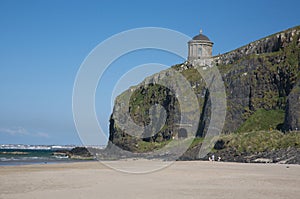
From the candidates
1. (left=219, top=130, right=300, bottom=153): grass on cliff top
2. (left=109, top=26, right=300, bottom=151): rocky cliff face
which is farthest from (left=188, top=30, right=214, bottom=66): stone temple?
(left=219, top=130, right=300, bottom=153): grass on cliff top

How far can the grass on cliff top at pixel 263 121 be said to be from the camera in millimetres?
68500

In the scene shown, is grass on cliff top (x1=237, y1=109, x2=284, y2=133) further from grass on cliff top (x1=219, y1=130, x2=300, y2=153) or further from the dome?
the dome

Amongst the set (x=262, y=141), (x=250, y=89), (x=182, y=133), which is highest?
(x=250, y=89)

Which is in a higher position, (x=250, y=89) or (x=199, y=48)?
(x=199, y=48)

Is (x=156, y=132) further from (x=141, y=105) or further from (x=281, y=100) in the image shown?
(x=281, y=100)

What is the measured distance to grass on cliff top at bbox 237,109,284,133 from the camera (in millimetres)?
68500

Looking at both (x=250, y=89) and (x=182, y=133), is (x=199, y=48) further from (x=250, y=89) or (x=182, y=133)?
(x=250, y=89)

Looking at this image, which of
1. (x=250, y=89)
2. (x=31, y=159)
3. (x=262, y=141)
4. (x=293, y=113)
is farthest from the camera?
(x=250, y=89)

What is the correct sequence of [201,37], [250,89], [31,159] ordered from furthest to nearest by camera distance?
[201,37] < [250,89] < [31,159]

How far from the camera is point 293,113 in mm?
59562

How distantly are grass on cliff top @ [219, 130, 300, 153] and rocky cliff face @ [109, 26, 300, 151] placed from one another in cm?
482

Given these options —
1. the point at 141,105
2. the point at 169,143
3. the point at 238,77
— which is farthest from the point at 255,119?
the point at 141,105

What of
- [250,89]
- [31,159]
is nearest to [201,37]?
[250,89]

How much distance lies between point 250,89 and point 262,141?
24479 millimetres
